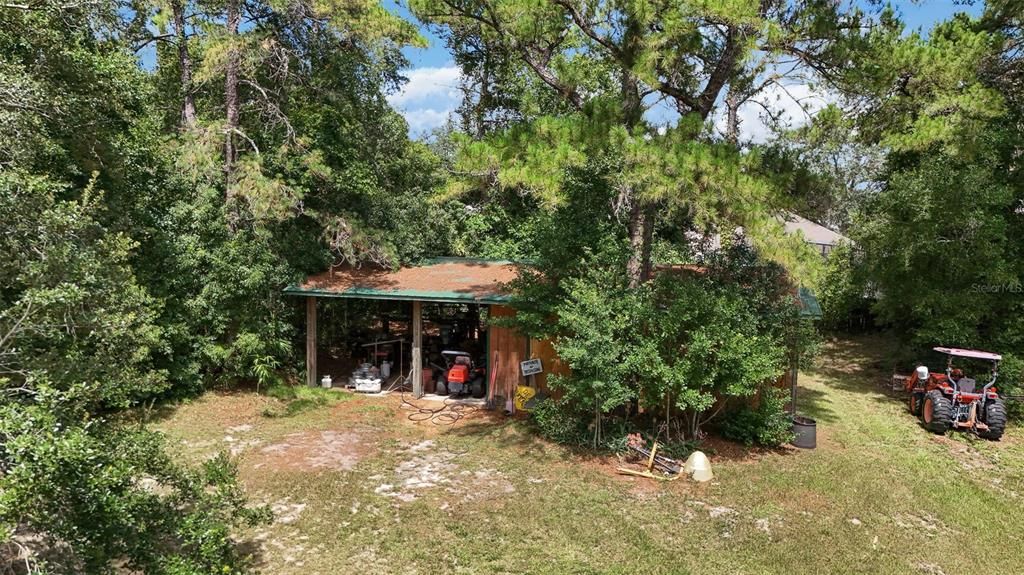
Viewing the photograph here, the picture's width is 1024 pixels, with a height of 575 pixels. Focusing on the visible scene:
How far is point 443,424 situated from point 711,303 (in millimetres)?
4974

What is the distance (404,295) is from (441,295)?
790 millimetres

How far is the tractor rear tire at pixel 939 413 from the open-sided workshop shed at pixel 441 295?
6.44 meters

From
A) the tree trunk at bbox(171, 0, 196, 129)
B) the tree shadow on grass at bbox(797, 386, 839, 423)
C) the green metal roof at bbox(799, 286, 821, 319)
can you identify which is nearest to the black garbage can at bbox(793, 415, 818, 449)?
the green metal roof at bbox(799, 286, 821, 319)

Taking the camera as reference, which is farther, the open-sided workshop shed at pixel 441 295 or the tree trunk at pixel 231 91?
the tree trunk at pixel 231 91

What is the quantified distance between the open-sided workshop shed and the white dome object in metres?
3.02

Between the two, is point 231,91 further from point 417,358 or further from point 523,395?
point 523,395

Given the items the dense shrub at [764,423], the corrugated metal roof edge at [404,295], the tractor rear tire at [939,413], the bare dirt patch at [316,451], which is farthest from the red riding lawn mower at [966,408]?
the bare dirt patch at [316,451]

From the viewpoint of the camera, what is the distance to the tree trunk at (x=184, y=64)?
493 inches

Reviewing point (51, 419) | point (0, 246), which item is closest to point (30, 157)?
point (0, 246)

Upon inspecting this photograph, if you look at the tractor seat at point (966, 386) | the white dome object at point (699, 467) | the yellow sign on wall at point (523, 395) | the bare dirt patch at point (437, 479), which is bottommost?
the bare dirt patch at point (437, 479)

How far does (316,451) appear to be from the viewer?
8.59m

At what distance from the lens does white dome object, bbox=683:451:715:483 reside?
763 cm

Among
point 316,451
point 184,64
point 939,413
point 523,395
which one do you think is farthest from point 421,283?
point 939,413

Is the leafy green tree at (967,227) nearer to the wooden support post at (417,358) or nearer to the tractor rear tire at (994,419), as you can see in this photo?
the tractor rear tire at (994,419)
